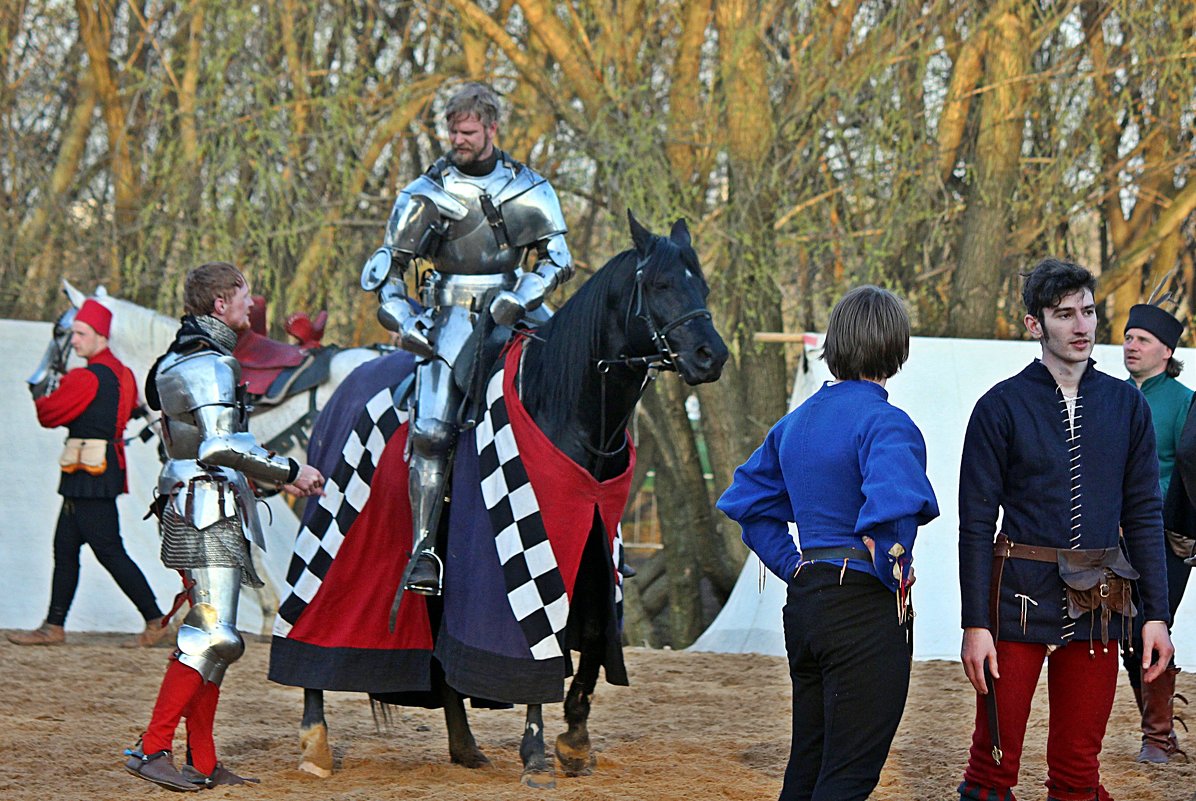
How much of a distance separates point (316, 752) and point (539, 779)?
0.79m

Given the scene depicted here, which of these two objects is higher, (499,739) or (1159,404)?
(1159,404)

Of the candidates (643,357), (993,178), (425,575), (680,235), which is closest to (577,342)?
(643,357)

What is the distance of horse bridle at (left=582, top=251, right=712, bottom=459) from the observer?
4.38m

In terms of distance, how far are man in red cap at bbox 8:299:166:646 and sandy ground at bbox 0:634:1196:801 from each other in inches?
17.3

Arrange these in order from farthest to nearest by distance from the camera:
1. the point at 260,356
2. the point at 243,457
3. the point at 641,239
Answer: the point at 260,356 < the point at 641,239 < the point at 243,457

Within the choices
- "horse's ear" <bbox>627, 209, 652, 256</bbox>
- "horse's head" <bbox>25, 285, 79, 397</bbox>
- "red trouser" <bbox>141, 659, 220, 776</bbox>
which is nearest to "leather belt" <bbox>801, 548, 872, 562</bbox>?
"horse's ear" <bbox>627, 209, 652, 256</bbox>

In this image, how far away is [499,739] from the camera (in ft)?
18.3

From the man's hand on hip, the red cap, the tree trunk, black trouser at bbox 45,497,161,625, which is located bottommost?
black trouser at bbox 45,497,161,625

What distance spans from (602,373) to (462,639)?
90 centimetres

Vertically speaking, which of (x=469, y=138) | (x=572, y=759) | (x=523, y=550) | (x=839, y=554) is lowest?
(x=572, y=759)

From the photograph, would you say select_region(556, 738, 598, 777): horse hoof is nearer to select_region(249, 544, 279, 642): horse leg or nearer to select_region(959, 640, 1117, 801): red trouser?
select_region(959, 640, 1117, 801): red trouser

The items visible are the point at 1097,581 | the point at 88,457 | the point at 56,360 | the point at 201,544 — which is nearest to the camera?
the point at 1097,581

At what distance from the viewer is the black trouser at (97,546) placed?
24.1ft

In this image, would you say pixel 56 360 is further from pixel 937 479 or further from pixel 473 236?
pixel 937 479
